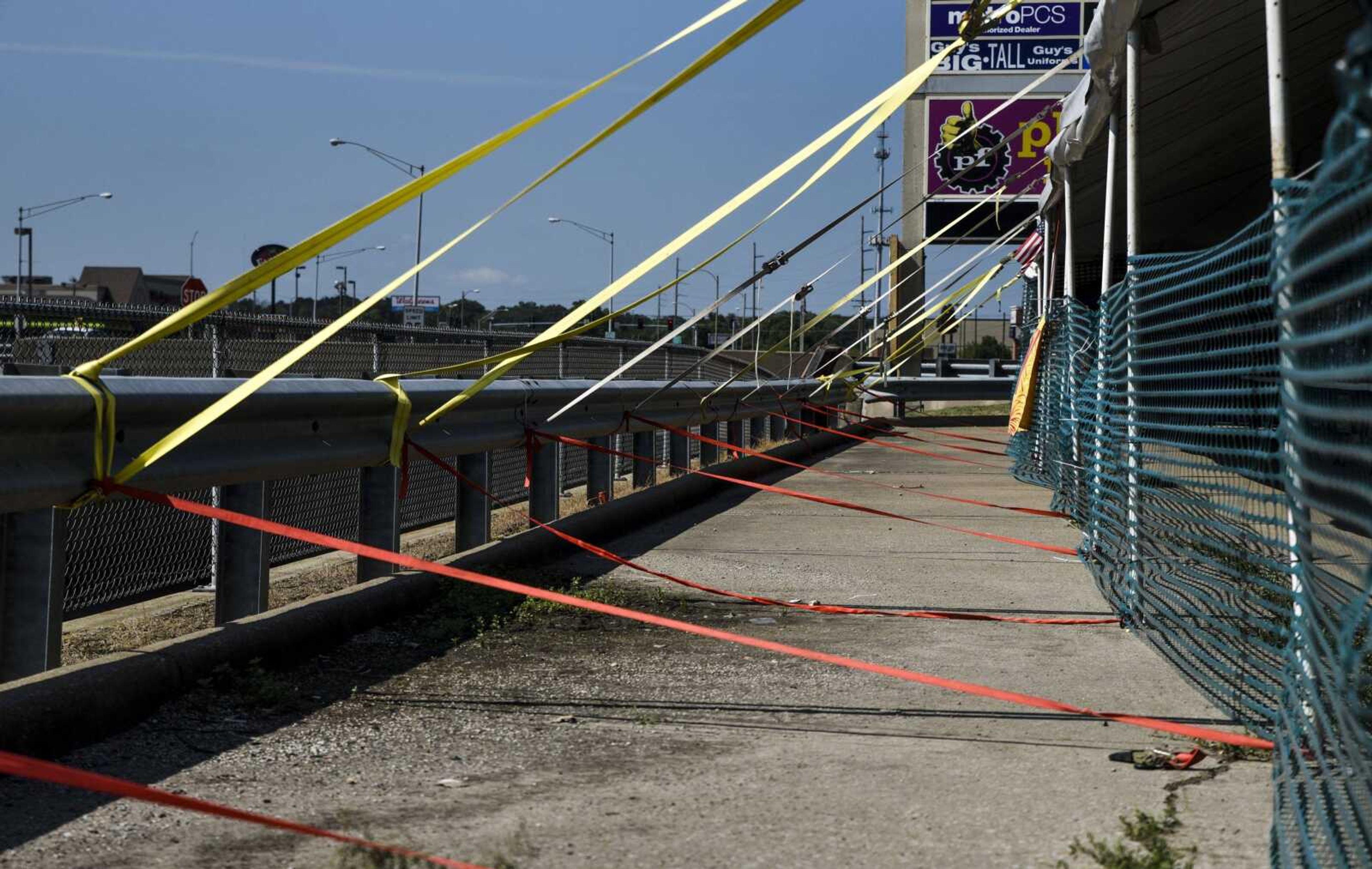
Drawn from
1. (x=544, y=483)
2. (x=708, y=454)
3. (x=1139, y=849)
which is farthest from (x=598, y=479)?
(x=1139, y=849)

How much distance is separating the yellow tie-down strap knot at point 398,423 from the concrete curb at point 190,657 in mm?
516

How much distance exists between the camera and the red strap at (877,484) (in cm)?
1075

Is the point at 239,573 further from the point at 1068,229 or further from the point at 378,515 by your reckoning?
the point at 1068,229

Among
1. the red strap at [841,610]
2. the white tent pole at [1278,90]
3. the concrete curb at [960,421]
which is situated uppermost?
the white tent pole at [1278,90]

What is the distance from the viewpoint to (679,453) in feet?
44.5

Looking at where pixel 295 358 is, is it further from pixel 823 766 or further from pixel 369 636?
pixel 823 766

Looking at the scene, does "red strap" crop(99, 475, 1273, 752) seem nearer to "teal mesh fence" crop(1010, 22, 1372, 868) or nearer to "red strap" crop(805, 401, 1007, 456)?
"teal mesh fence" crop(1010, 22, 1372, 868)

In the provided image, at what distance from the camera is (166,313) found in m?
10.4

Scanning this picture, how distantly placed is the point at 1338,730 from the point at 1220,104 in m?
7.78

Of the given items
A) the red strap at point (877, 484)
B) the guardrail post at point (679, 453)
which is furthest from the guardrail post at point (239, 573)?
the guardrail post at point (679, 453)

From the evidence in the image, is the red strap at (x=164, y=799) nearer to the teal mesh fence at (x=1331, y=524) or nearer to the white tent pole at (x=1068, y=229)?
the teal mesh fence at (x=1331, y=524)

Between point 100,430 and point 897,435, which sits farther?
point 897,435

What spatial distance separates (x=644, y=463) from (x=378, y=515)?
6076mm

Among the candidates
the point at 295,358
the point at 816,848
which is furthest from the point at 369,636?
the point at 816,848
